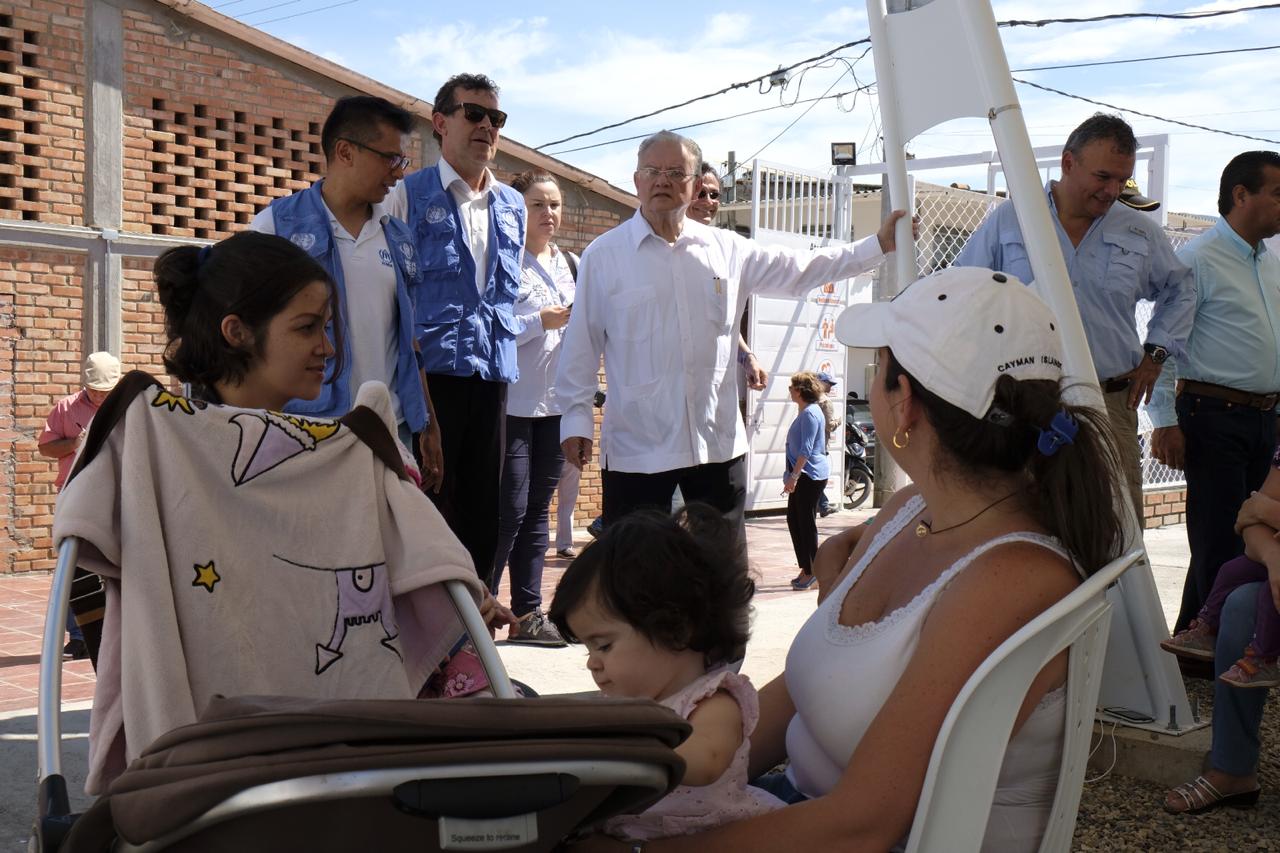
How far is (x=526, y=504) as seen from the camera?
6.19m

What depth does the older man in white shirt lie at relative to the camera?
498 cm

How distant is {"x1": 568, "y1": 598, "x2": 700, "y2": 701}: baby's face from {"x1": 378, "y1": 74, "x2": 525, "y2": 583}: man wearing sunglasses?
8.76ft

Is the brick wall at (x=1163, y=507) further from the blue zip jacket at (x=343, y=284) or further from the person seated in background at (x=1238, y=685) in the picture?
the blue zip jacket at (x=343, y=284)

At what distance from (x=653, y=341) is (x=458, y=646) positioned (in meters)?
2.57

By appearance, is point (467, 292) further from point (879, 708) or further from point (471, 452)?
point (879, 708)

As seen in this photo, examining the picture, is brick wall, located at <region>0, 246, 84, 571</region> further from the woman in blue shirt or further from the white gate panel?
the white gate panel

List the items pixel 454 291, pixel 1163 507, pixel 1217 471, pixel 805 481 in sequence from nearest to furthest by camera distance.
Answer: pixel 454 291 < pixel 1217 471 < pixel 805 481 < pixel 1163 507

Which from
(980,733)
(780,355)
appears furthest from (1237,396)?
(780,355)

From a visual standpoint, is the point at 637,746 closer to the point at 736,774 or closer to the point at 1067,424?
the point at 736,774

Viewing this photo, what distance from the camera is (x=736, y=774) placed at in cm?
204

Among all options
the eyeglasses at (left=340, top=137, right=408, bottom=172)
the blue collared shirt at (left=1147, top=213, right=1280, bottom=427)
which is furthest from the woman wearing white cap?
Result: the blue collared shirt at (left=1147, top=213, right=1280, bottom=427)

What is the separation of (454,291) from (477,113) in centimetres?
72

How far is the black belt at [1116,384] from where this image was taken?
17.1 feet

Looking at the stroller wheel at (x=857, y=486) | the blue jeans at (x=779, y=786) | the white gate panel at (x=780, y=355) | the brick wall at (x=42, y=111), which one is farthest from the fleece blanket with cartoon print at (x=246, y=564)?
the stroller wheel at (x=857, y=486)
